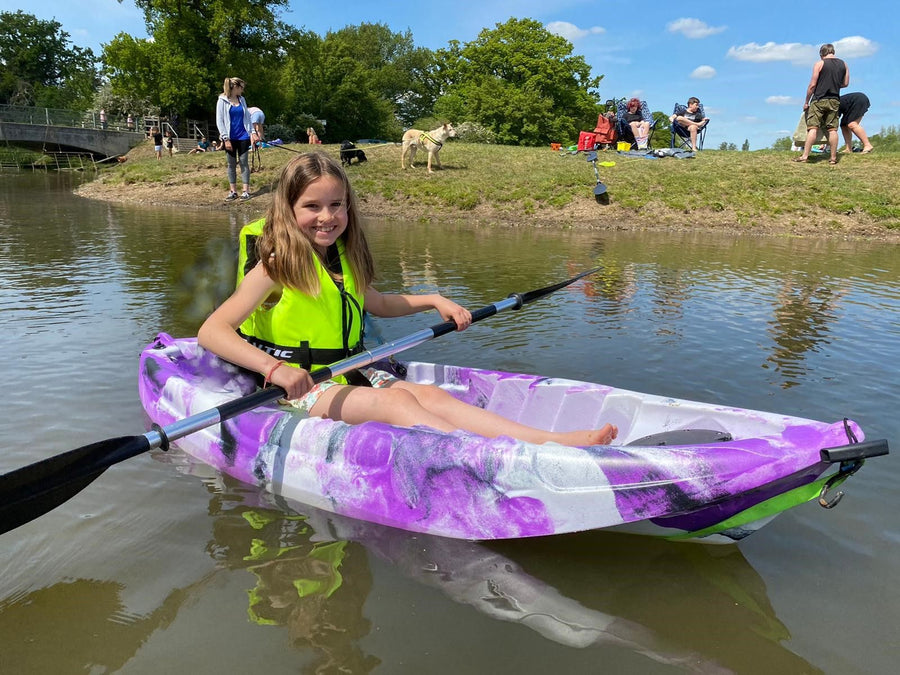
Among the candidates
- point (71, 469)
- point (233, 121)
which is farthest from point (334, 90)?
point (71, 469)

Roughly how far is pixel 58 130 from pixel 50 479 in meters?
36.5

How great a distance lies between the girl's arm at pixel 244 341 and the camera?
2758 mm

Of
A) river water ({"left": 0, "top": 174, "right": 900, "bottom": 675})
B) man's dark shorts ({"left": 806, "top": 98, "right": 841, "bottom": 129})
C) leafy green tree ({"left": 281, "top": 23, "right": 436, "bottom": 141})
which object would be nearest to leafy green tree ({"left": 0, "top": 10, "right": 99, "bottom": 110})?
leafy green tree ({"left": 281, "top": 23, "right": 436, "bottom": 141})

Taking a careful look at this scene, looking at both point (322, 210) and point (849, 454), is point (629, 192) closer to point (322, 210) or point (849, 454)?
point (322, 210)

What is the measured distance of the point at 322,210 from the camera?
317 centimetres

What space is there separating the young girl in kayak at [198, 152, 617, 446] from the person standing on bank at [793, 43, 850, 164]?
1298cm

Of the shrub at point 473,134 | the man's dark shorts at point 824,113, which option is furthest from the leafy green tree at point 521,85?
the man's dark shorts at point 824,113

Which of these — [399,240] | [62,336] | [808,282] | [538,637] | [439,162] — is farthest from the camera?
[439,162]

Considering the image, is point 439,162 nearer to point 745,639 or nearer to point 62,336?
point 62,336

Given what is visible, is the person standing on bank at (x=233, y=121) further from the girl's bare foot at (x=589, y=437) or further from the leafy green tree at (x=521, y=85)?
the leafy green tree at (x=521, y=85)

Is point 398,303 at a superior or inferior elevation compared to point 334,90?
inferior

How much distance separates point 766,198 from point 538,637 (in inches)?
534

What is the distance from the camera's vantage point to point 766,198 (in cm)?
1355

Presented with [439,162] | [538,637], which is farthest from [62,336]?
[439,162]
